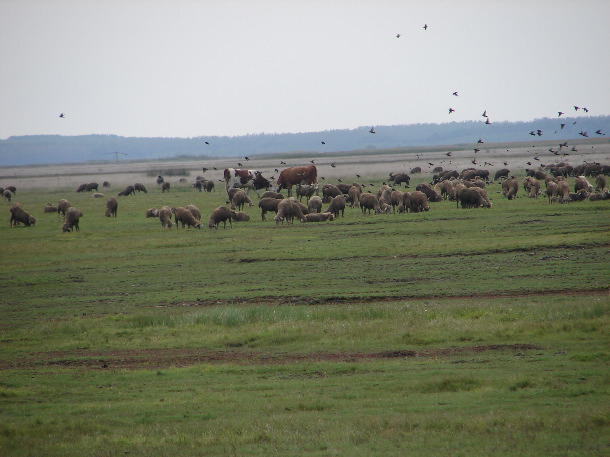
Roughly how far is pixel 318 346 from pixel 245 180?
45.5 m

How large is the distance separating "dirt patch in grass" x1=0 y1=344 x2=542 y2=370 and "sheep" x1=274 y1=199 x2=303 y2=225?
79.0ft

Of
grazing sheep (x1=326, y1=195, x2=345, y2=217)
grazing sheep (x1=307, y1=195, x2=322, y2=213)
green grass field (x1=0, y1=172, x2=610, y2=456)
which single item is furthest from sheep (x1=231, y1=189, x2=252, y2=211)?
green grass field (x1=0, y1=172, x2=610, y2=456)

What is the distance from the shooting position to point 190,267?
29438mm

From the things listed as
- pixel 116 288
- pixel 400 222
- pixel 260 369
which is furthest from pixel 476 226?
pixel 260 369

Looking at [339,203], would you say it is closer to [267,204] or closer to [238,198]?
[267,204]

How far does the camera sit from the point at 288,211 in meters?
41.6

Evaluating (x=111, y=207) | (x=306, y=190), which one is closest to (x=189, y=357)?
(x=111, y=207)

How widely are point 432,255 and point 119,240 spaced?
16.5 meters

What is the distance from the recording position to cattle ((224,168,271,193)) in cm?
6144

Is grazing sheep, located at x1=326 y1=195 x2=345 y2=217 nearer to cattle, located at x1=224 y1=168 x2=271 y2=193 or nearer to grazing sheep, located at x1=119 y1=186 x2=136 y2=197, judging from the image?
cattle, located at x1=224 y1=168 x2=271 y2=193

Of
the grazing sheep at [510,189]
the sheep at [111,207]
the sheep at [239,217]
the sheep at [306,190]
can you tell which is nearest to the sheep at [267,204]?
the sheep at [239,217]

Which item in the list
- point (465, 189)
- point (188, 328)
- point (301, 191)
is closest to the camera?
point (188, 328)

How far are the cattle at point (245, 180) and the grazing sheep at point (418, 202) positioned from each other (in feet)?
64.8

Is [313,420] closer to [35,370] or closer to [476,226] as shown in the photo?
[35,370]
